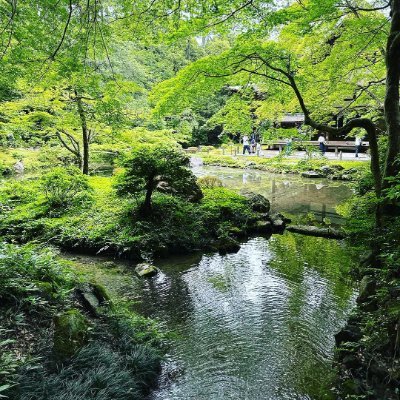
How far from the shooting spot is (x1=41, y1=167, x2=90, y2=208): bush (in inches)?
453

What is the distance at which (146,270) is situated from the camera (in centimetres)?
788

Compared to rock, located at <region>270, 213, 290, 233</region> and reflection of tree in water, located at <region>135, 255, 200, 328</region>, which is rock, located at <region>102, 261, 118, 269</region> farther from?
rock, located at <region>270, 213, 290, 233</region>

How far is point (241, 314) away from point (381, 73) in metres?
11.3

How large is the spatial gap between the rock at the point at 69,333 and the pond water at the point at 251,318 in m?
1.17

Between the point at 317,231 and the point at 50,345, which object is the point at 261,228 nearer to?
the point at 317,231

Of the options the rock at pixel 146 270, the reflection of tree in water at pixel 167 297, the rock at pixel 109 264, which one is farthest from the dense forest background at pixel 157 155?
the reflection of tree in water at pixel 167 297

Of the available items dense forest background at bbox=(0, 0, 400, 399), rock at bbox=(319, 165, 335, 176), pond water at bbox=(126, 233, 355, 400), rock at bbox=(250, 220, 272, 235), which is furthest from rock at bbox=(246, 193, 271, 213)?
rock at bbox=(319, 165, 335, 176)

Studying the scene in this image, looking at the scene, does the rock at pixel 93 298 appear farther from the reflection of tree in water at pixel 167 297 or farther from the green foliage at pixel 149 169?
the green foliage at pixel 149 169

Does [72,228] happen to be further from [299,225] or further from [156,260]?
[299,225]

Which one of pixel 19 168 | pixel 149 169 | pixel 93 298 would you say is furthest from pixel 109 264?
pixel 19 168

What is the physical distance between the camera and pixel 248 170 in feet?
89.1

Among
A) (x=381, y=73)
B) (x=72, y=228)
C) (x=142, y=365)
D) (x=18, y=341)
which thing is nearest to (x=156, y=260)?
(x=72, y=228)

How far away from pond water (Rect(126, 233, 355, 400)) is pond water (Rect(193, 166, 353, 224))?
516 centimetres

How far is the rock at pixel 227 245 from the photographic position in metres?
9.65
